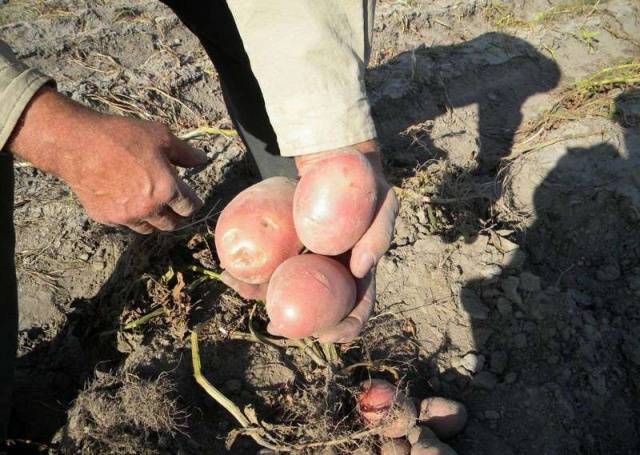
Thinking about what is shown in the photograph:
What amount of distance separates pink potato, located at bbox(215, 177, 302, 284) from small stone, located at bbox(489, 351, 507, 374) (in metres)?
0.96

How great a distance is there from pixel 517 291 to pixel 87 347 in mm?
1833

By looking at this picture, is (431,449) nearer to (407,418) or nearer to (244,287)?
(407,418)

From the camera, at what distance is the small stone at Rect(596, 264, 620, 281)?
2.23 m

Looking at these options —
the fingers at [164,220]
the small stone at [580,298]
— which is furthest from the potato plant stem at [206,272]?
the small stone at [580,298]

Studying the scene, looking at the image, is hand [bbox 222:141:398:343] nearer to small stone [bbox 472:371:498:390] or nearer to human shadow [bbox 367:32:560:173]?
small stone [bbox 472:371:498:390]

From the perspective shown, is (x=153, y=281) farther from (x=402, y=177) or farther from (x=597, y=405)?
(x=597, y=405)

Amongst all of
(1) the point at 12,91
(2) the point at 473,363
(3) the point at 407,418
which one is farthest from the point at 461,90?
(1) the point at 12,91

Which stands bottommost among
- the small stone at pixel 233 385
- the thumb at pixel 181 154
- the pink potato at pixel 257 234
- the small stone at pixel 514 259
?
Result: the small stone at pixel 514 259

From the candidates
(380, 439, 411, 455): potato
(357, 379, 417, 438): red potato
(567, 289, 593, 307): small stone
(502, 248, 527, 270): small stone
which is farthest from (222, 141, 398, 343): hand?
(567, 289, 593, 307): small stone

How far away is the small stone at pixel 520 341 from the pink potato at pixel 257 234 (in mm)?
1025

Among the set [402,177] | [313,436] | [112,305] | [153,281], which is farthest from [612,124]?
[112,305]

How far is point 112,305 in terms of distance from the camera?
2059 millimetres

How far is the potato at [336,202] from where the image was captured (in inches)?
54.1

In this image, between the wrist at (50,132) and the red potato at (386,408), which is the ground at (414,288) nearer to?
the red potato at (386,408)
